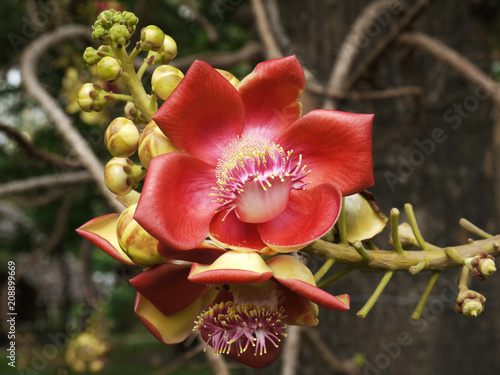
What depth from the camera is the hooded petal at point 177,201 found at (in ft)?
1.28

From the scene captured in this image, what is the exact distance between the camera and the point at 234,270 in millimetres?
364

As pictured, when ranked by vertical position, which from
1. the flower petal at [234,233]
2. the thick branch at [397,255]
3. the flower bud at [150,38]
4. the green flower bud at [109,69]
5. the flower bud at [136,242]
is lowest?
the thick branch at [397,255]

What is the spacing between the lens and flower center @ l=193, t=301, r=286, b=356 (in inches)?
17.0

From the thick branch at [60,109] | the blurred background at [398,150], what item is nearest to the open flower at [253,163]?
the thick branch at [60,109]

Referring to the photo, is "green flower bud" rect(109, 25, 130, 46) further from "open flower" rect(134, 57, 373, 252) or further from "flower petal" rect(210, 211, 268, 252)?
"flower petal" rect(210, 211, 268, 252)

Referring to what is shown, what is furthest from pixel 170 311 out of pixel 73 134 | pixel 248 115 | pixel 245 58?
pixel 245 58

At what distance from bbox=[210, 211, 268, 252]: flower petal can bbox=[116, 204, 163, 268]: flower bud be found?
52 mm

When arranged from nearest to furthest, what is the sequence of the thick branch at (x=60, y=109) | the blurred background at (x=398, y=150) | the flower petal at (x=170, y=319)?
the flower petal at (x=170, y=319)
the thick branch at (x=60, y=109)
the blurred background at (x=398, y=150)

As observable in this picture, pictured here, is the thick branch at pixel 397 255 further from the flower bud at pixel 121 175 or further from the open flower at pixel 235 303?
the flower bud at pixel 121 175

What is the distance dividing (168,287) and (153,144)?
0.41 ft

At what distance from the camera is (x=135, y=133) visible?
1.46 feet

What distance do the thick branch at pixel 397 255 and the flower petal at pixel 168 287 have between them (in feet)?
0.37

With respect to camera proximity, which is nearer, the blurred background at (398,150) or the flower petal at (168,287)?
the flower petal at (168,287)

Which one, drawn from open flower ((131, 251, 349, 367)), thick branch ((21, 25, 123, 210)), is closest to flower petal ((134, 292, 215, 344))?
open flower ((131, 251, 349, 367))
